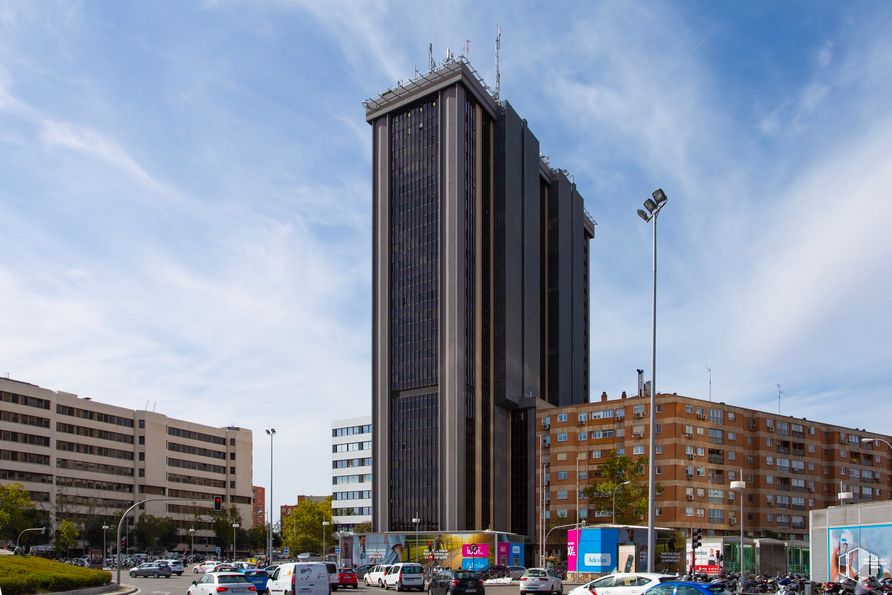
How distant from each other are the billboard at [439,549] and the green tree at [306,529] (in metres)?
40.2

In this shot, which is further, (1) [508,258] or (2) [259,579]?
(1) [508,258]

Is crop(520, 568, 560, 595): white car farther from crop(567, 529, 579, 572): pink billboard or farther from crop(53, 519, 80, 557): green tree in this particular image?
crop(53, 519, 80, 557): green tree

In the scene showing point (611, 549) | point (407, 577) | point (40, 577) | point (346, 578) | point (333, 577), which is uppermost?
point (40, 577)

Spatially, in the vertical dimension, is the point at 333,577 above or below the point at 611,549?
below

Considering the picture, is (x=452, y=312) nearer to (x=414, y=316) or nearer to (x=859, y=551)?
(x=414, y=316)

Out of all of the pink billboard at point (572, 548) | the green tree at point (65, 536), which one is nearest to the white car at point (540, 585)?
the pink billboard at point (572, 548)

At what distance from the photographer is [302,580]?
39625mm

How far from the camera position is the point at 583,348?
154 metres

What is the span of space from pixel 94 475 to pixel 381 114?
231 feet

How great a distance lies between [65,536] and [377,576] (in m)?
73.7

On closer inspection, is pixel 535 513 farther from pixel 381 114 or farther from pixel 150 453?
pixel 150 453

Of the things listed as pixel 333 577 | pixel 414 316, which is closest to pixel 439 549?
pixel 414 316

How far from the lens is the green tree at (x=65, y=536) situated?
120988mm

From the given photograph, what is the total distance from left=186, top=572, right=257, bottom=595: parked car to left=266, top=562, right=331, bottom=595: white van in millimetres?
4862
